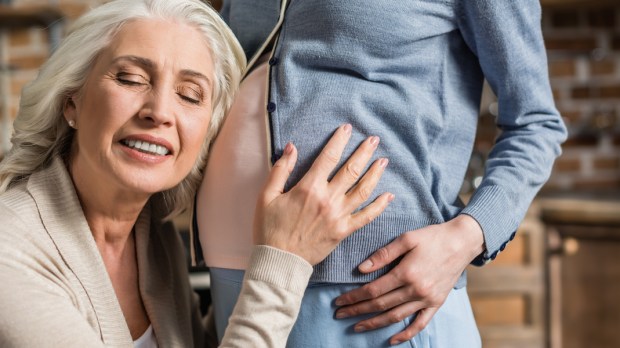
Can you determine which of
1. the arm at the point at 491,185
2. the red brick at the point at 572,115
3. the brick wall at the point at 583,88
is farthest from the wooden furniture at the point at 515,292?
the arm at the point at 491,185

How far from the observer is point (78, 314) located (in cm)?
104

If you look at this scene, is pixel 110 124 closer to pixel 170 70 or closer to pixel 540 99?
pixel 170 70

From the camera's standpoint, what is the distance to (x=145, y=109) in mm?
1095

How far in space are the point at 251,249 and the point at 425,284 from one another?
0.25m

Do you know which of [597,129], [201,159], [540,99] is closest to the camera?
[540,99]

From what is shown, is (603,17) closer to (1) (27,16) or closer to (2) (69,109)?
(1) (27,16)

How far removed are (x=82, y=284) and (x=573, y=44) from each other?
263 centimetres

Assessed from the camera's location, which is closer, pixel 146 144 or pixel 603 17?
A: pixel 146 144

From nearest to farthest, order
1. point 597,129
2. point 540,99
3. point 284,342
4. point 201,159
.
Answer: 1. point 284,342
2. point 540,99
3. point 201,159
4. point 597,129

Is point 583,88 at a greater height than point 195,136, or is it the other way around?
point 195,136

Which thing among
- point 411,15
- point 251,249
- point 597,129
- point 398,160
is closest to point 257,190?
point 251,249

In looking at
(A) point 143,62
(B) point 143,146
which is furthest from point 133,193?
(A) point 143,62

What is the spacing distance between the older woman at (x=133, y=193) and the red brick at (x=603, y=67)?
2.31 m

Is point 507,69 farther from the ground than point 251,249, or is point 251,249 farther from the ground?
point 507,69
